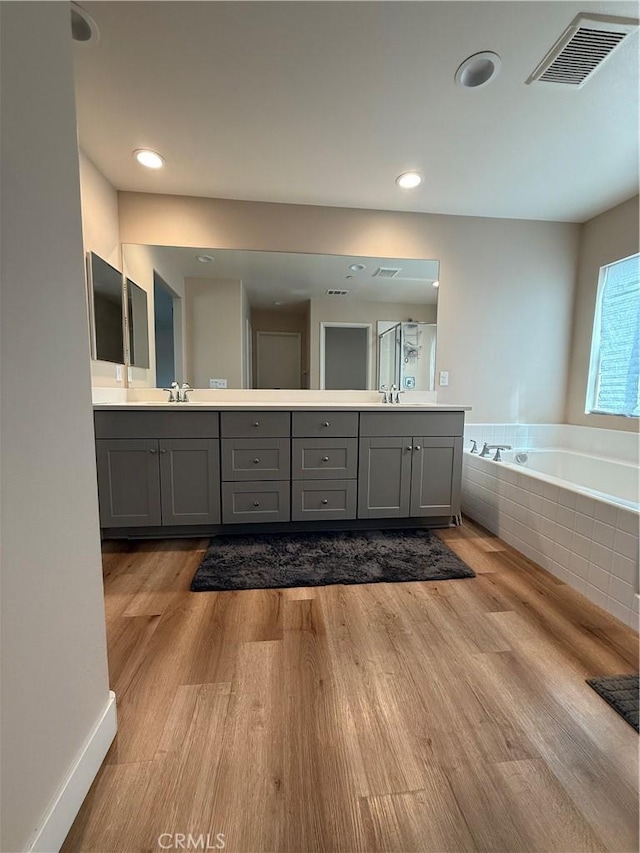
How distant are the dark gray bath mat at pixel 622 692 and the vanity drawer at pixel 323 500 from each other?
134 centimetres

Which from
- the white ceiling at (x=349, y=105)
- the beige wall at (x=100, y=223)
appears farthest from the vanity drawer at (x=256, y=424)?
the white ceiling at (x=349, y=105)

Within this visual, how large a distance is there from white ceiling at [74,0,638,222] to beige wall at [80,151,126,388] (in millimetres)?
98

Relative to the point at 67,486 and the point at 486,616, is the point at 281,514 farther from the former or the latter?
the point at 67,486

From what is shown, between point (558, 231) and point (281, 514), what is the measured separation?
3072 mm

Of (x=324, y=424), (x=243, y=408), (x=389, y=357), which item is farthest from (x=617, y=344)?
(x=243, y=408)

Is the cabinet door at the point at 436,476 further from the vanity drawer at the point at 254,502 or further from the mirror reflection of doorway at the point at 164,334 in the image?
the mirror reflection of doorway at the point at 164,334

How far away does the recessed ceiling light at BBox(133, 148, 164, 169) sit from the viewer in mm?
1941

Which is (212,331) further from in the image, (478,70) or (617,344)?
(617,344)

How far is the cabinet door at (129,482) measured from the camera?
204 cm

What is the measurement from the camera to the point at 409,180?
86.6 inches

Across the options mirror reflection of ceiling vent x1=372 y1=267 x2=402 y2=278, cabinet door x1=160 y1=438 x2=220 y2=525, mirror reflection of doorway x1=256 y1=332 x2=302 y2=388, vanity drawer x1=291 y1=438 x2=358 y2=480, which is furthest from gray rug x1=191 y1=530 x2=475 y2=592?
mirror reflection of ceiling vent x1=372 y1=267 x2=402 y2=278

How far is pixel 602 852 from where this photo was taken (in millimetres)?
728

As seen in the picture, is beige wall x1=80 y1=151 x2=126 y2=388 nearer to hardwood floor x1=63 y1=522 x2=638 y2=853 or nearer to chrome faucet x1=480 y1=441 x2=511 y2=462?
hardwood floor x1=63 y1=522 x2=638 y2=853

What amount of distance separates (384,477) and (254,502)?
844mm
